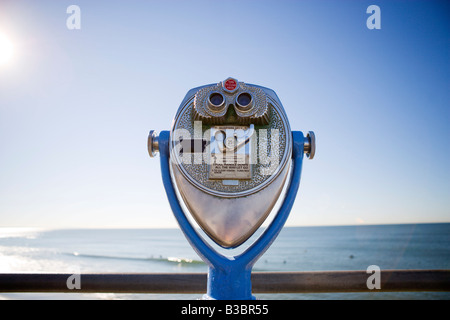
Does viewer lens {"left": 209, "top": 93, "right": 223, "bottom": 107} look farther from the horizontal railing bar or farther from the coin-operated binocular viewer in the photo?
the horizontal railing bar

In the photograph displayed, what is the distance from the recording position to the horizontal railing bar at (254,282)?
1.58 metres

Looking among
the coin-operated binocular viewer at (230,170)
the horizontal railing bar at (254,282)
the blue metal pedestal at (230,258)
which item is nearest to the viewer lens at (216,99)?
the coin-operated binocular viewer at (230,170)

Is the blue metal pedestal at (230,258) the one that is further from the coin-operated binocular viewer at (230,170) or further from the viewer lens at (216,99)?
the viewer lens at (216,99)

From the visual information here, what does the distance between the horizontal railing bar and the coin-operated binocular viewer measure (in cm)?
47

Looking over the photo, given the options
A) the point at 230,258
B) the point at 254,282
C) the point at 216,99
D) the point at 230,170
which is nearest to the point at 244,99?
the point at 216,99

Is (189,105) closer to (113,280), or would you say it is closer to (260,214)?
(260,214)

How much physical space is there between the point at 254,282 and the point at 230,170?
67 centimetres

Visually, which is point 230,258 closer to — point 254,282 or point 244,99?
point 254,282

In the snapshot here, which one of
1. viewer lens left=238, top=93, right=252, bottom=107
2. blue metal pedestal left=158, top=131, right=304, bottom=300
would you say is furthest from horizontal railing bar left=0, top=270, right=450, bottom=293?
viewer lens left=238, top=93, right=252, bottom=107

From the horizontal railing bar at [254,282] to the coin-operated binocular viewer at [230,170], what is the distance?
0.47 metres

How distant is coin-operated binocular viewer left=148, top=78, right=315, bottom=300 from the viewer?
117cm
